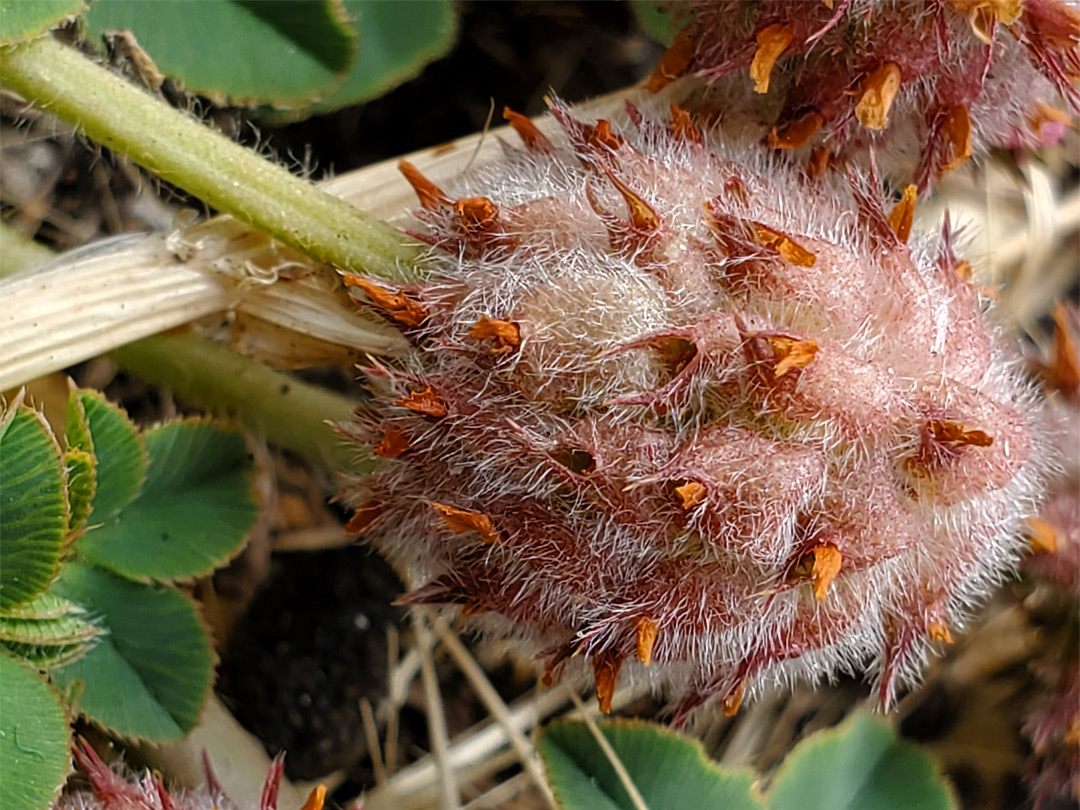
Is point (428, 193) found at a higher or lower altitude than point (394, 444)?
higher

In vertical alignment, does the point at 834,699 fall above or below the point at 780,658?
below

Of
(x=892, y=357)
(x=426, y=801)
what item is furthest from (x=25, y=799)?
(x=892, y=357)

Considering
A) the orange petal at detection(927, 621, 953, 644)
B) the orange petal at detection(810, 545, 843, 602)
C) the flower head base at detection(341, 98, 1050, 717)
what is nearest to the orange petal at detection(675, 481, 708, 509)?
the flower head base at detection(341, 98, 1050, 717)

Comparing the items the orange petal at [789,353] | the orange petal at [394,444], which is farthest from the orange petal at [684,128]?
the orange petal at [394,444]

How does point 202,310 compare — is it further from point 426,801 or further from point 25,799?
point 426,801

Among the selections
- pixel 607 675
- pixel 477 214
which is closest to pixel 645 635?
pixel 607 675

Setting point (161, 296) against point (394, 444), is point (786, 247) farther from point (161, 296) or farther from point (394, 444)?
point (161, 296)
